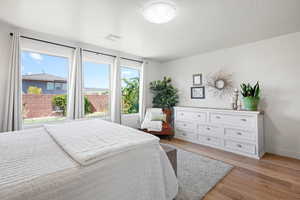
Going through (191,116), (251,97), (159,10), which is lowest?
(191,116)

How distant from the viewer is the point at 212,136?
323 centimetres

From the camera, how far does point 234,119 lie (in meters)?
2.90

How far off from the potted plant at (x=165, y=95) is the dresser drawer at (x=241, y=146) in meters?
1.68

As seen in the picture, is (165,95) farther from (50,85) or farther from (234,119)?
(50,85)

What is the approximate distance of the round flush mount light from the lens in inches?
67.1

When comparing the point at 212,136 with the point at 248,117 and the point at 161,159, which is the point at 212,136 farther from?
the point at 161,159

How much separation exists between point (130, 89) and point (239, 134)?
2.95 m

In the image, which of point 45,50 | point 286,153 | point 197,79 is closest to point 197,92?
point 197,79

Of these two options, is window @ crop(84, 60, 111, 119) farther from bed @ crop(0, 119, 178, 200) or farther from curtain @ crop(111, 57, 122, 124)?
bed @ crop(0, 119, 178, 200)

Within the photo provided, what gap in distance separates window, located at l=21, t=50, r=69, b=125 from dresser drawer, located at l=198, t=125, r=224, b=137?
3200mm

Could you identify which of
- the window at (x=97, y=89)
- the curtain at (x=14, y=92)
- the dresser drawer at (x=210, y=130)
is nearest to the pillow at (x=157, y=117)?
the dresser drawer at (x=210, y=130)

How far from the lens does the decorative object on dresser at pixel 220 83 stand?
3.41 metres

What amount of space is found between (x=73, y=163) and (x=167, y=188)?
0.95 metres

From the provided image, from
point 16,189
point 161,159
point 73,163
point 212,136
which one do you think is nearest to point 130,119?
point 212,136
